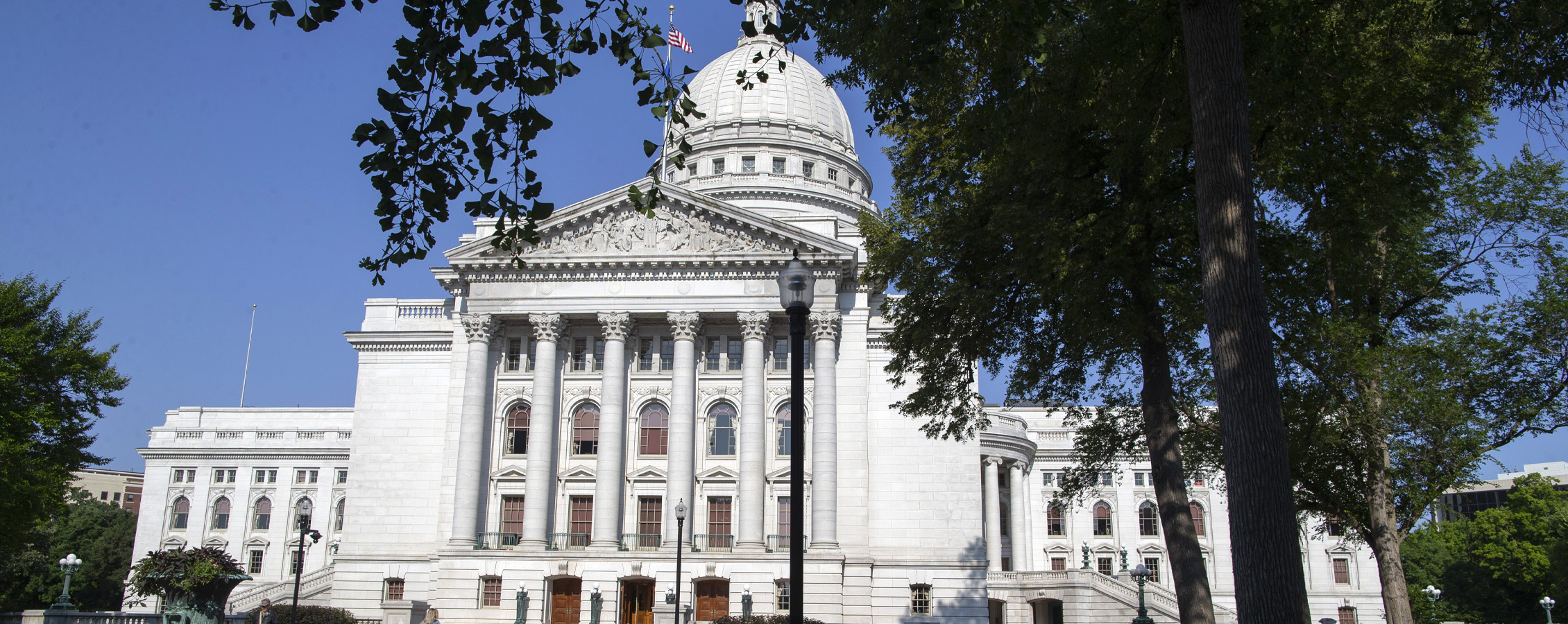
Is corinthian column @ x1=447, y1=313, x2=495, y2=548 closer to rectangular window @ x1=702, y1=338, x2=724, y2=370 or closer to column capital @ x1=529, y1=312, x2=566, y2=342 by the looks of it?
column capital @ x1=529, y1=312, x2=566, y2=342

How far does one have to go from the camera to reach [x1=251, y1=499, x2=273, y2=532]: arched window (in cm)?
7262

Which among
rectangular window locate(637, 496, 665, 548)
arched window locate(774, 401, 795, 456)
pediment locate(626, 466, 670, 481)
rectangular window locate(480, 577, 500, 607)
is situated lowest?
rectangular window locate(480, 577, 500, 607)

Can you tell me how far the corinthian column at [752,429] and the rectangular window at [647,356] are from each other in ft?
13.3

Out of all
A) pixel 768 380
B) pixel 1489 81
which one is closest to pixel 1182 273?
pixel 1489 81

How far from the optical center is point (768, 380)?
46.6 m

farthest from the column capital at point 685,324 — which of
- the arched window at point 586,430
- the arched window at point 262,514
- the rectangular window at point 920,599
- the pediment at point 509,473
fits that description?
the arched window at point 262,514

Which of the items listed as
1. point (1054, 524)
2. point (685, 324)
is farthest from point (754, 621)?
point (1054, 524)


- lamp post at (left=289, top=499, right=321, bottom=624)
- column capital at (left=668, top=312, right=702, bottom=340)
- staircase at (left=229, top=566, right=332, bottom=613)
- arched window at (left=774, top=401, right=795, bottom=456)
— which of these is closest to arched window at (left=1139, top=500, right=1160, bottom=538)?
arched window at (left=774, top=401, right=795, bottom=456)

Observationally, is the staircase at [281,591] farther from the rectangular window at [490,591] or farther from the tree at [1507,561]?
the tree at [1507,561]

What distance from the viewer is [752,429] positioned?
4434 cm

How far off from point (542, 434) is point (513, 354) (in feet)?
16.6

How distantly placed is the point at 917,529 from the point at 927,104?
2723 centimetres

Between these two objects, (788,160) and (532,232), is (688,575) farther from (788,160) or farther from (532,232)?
(788,160)

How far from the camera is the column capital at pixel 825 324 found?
4538 centimetres
